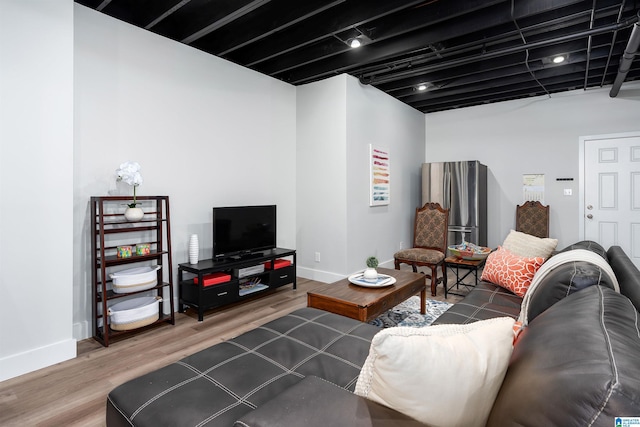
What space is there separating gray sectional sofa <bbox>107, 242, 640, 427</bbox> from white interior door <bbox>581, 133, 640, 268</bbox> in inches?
132

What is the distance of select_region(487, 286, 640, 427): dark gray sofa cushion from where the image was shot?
0.62m

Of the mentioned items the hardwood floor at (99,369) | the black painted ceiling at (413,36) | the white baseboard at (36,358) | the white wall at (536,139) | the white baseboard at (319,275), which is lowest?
the hardwood floor at (99,369)

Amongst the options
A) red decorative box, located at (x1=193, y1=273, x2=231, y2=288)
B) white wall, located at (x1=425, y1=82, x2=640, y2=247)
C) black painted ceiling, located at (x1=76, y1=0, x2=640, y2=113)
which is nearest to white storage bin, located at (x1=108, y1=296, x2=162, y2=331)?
red decorative box, located at (x1=193, y1=273, x2=231, y2=288)

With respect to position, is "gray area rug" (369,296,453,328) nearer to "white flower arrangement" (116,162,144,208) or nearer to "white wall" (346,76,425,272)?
"white wall" (346,76,425,272)

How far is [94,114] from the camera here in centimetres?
292

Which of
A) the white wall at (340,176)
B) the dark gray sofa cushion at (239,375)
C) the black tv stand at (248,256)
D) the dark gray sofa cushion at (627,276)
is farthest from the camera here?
the white wall at (340,176)

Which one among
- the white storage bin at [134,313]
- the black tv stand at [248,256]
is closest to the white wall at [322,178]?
the black tv stand at [248,256]

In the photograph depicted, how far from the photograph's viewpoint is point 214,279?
11.1ft

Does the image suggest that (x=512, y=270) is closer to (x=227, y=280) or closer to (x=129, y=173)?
(x=227, y=280)

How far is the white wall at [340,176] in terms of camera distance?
442 cm

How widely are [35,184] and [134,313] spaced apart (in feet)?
4.17

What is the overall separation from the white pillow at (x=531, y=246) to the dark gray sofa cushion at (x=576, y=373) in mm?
1967

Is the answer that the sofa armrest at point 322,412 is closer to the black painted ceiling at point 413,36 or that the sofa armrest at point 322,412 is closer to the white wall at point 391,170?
the black painted ceiling at point 413,36

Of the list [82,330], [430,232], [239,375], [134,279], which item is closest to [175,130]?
[134,279]
